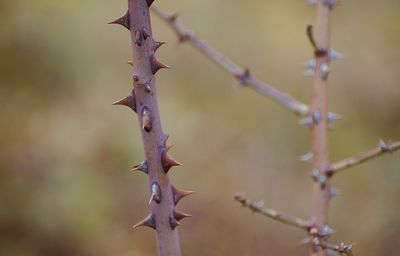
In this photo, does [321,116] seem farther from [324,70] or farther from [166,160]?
[166,160]

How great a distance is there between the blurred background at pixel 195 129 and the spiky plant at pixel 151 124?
2783 mm

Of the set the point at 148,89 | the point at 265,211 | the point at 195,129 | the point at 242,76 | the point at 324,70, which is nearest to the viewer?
the point at 148,89

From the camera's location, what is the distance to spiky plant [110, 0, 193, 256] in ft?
3.70

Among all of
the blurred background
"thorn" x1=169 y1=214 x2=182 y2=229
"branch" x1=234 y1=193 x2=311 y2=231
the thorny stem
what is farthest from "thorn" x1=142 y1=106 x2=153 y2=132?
the blurred background

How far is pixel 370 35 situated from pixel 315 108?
155 inches

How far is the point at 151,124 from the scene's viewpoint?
A: 1170 mm

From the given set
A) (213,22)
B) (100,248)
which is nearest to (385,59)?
(213,22)

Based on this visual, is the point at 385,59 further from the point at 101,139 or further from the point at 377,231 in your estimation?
the point at 101,139

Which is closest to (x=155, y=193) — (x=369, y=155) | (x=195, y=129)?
(x=369, y=155)

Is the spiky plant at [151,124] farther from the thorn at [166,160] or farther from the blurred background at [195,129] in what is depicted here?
the blurred background at [195,129]

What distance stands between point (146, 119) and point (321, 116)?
71cm

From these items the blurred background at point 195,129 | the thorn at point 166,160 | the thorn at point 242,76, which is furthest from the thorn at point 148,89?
the blurred background at point 195,129

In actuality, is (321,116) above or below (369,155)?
above

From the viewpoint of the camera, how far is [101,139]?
16.2ft
